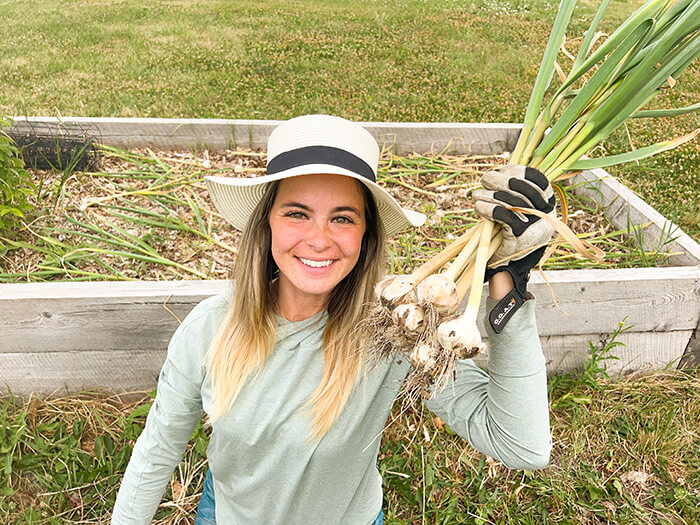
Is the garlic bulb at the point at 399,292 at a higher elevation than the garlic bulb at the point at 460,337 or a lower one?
higher

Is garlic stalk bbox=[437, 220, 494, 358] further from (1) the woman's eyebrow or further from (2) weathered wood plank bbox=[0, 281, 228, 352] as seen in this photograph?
(2) weathered wood plank bbox=[0, 281, 228, 352]

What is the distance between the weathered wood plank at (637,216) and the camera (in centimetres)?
260

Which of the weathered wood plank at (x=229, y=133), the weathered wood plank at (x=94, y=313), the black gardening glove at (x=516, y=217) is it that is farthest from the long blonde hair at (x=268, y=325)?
the weathered wood plank at (x=229, y=133)

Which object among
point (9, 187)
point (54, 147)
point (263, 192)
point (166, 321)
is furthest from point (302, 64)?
point (263, 192)

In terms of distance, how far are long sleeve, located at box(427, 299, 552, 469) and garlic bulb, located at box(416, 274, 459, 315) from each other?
0.14 meters

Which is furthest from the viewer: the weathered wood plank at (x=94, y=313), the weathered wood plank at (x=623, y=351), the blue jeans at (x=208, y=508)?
the weathered wood plank at (x=623, y=351)

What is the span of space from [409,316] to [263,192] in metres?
0.59

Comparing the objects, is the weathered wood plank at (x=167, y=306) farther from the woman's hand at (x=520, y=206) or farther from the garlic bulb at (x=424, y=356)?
the garlic bulb at (x=424, y=356)

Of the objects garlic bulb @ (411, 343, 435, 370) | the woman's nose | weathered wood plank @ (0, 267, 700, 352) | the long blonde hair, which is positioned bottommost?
weathered wood plank @ (0, 267, 700, 352)

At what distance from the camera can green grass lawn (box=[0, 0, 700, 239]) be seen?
480 centimetres

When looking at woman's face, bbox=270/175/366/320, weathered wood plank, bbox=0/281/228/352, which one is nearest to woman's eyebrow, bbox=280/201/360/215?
woman's face, bbox=270/175/366/320

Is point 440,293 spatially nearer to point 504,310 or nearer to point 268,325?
point 504,310

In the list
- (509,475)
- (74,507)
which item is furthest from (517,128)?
(74,507)

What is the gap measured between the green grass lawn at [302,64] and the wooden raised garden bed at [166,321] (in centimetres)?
113
